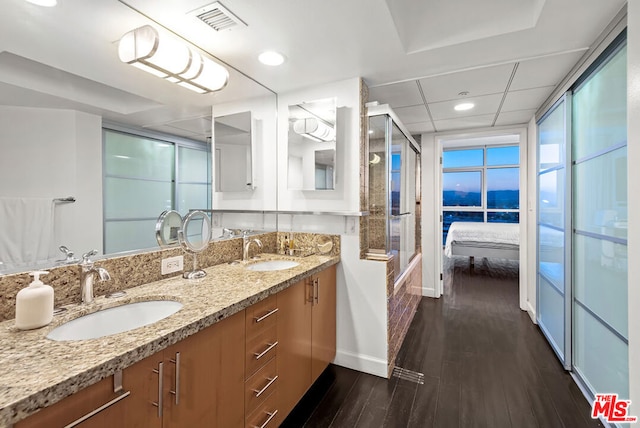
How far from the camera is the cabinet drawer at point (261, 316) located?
1.36 meters

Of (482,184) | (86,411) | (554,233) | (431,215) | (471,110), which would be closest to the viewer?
(86,411)

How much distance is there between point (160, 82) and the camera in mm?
1677

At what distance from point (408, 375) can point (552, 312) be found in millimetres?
1512

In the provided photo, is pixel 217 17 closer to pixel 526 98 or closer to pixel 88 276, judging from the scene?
pixel 88 276

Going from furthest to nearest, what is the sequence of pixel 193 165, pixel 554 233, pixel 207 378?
1. pixel 554 233
2. pixel 193 165
3. pixel 207 378

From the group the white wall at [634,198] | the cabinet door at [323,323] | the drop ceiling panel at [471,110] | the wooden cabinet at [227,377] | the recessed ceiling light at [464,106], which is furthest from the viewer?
the recessed ceiling light at [464,106]

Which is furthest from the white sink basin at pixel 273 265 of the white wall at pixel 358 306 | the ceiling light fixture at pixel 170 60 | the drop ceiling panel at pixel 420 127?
the drop ceiling panel at pixel 420 127

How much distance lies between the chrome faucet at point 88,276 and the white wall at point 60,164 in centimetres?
10

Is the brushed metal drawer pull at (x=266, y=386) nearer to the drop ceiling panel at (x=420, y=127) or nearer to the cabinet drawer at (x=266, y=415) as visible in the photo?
the cabinet drawer at (x=266, y=415)

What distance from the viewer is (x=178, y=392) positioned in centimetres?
100

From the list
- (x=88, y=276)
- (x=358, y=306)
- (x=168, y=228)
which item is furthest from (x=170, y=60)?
(x=358, y=306)

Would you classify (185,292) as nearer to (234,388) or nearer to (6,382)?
(234,388)

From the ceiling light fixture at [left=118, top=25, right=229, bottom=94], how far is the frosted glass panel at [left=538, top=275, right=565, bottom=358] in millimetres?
3081

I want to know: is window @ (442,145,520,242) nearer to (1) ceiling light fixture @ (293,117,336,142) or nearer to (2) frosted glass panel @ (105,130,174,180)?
(1) ceiling light fixture @ (293,117,336,142)
